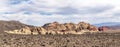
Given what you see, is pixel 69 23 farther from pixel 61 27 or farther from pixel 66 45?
pixel 66 45

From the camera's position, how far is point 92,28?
300 ft

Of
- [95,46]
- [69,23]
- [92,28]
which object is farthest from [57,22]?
[95,46]

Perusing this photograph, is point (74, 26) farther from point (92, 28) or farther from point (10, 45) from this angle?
point (10, 45)

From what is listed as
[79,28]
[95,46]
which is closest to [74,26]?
[79,28]

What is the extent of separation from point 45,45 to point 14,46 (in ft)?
11.7

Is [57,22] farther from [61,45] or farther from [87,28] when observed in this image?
[61,45]

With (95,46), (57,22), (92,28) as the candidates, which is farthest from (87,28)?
(95,46)

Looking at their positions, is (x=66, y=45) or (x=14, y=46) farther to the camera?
(x=66, y=45)

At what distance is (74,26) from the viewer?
90938 millimetres

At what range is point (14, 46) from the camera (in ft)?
99.0

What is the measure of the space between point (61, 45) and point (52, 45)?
3.08ft

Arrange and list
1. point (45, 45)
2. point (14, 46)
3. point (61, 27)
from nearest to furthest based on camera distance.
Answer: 1. point (14, 46)
2. point (45, 45)
3. point (61, 27)

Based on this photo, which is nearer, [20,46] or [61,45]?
[20,46]

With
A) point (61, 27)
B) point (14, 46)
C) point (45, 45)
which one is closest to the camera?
point (14, 46)
